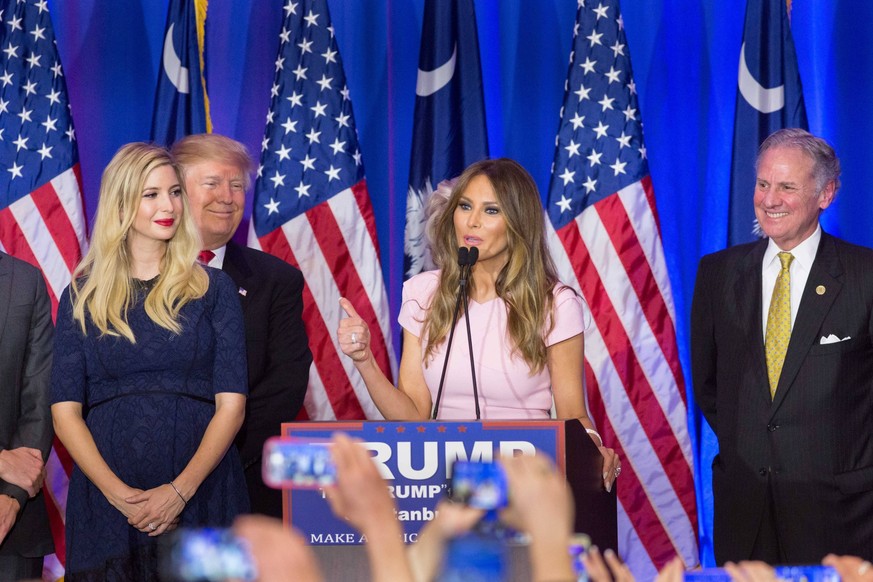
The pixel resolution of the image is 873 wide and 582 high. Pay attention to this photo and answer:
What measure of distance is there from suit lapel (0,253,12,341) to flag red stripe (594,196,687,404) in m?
2.38

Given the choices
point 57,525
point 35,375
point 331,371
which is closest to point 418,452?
point 35,375

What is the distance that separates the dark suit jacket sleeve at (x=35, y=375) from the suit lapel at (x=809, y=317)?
2.11 metres

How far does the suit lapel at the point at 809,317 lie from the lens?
317 cm

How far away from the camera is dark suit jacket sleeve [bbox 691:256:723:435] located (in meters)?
3.44

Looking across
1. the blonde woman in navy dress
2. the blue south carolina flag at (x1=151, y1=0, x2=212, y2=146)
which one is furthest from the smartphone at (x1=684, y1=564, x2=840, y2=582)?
the blue south carolina flag at (x1=151, y1=0, x2=212, y2=146)

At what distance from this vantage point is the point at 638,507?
4629 mm

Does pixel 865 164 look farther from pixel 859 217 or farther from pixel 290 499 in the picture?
pixel 290 499

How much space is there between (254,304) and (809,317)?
1.73 metres

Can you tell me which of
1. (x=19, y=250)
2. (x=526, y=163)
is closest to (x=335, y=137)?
(x=526, y=163)

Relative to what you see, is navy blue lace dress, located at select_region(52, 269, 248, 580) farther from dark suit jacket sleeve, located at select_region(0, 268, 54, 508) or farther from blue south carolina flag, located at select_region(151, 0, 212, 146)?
blue south carolina flag, located at select_region(151, 0, 212, 146)

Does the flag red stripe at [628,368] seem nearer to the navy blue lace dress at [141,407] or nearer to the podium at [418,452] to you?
the navy blue lace dress at [141,407]

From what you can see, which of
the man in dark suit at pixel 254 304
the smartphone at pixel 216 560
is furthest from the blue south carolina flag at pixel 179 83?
the smartphone at pixel 216 560

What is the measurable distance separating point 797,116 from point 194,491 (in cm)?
300

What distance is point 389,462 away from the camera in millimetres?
2148
